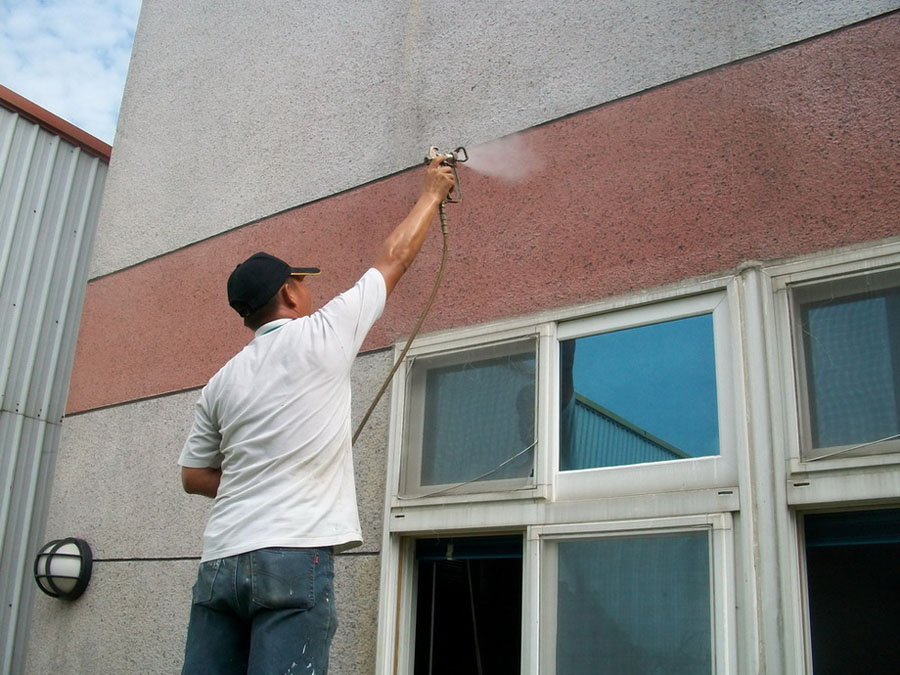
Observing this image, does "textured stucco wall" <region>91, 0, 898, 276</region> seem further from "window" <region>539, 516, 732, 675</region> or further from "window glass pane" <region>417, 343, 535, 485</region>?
"window" <region>539, 516, 732, 675</region>

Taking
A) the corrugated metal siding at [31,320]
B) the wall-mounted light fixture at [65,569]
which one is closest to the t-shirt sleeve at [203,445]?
the wall-mounted light fixture at [65,569]

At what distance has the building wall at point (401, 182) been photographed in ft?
10.1

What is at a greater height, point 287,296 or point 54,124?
point 54,124

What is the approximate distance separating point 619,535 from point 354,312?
1041mm

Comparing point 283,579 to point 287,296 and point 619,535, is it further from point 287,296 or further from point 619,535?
point 619,535

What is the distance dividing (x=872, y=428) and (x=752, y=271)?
0.58m

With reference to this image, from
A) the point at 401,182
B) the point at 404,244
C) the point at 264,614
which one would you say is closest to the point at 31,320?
the point at 401,182

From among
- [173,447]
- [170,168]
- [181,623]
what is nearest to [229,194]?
[170,168]

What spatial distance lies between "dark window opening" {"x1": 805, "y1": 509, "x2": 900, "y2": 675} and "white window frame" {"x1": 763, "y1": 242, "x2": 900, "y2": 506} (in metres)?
0.11

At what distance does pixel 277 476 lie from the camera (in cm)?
258

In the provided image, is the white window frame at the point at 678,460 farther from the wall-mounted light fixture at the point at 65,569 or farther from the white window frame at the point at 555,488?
the wall-mounted light fixture at the point at 65,569

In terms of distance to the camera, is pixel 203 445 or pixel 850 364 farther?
pixel 203 445

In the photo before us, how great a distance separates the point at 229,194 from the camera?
15.8ft

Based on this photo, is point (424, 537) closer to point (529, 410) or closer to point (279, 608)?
point (529, 410)
